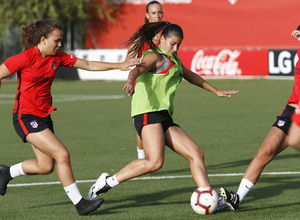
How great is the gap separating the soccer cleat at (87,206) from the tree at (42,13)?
32977 millimetres

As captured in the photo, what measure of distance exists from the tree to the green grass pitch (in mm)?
16944

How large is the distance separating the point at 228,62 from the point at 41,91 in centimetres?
2534

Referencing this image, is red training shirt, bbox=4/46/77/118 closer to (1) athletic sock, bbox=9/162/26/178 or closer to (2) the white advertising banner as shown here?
Result: (1) athletic sock, bbox=9/162/26/178

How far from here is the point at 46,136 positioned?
7422 millimetres

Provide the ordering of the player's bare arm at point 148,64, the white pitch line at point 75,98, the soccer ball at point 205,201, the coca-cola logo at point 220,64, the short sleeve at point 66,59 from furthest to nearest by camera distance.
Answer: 1. the coca-cola logo at point 220,64
2. the white pitch line at point 75,98
3. the short sleeve at point 66,59
4. the soccer ball at point 205,201
5. the player's bare arm at point 148,64

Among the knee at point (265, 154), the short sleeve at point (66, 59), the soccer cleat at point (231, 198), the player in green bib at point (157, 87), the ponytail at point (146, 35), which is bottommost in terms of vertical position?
the soccer cleat at point (231, 198)

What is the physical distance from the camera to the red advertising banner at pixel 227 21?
Answer: 110 ft

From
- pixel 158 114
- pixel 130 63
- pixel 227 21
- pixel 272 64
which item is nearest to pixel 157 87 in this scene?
pixel 158 114

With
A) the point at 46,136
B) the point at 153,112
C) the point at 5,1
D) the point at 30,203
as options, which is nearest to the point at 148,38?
the point at 153,112

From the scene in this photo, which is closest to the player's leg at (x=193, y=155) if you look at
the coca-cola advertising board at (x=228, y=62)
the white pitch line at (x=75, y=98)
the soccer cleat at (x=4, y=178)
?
the soccer cleat at (x=4, y=178)

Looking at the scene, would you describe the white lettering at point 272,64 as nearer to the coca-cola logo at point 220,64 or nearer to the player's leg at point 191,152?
the coca-cola logo at point 220,64

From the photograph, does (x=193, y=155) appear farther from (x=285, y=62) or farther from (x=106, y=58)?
(x=106, y=58)

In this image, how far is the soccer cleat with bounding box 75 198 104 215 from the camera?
24.0 ft

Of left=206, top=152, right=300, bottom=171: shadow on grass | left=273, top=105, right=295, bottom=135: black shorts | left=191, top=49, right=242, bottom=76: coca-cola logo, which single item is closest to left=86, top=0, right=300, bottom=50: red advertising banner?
left=191, top=49, right=242, bottom=76: coca-cola logo
